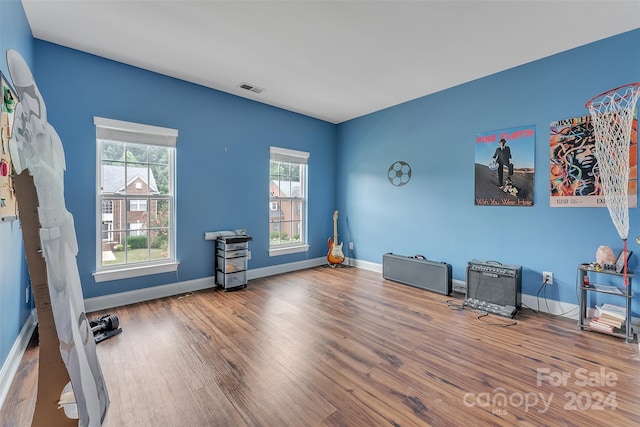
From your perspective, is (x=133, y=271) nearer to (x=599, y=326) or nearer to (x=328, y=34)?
(x=328, y=34)

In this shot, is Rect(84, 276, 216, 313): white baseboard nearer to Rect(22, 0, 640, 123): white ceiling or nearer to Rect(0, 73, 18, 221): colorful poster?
Rect(0, 73, 18, 221): colorful poster

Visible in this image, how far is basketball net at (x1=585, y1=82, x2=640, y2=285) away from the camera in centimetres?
236

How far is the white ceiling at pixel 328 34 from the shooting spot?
2211 millimetres

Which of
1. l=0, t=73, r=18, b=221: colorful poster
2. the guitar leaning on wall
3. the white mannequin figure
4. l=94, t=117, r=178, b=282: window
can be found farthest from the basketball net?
l=94, t=117, r=178, b=282: window

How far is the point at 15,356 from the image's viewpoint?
1.95 m

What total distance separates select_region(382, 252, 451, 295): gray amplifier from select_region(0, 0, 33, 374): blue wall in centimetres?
393

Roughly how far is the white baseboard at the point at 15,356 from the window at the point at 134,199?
2.11 feet

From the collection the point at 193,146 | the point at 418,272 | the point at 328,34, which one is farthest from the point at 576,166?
the point at 193,146

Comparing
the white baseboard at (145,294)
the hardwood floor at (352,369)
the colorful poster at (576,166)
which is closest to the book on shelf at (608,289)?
the hardwood floor at (352,369)

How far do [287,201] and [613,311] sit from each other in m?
4.12

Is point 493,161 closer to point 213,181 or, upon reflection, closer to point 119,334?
point 213,181

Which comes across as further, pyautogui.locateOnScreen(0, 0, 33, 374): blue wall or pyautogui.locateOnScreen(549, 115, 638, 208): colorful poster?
pyautogui.locateOnScreen(549, 115, 638, 208): colorful poster

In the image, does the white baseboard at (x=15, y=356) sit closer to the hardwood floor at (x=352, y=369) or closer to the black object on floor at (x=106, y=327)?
the hardwood floor at (x=352, y=369)

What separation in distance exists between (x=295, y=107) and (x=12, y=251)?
373 cm
